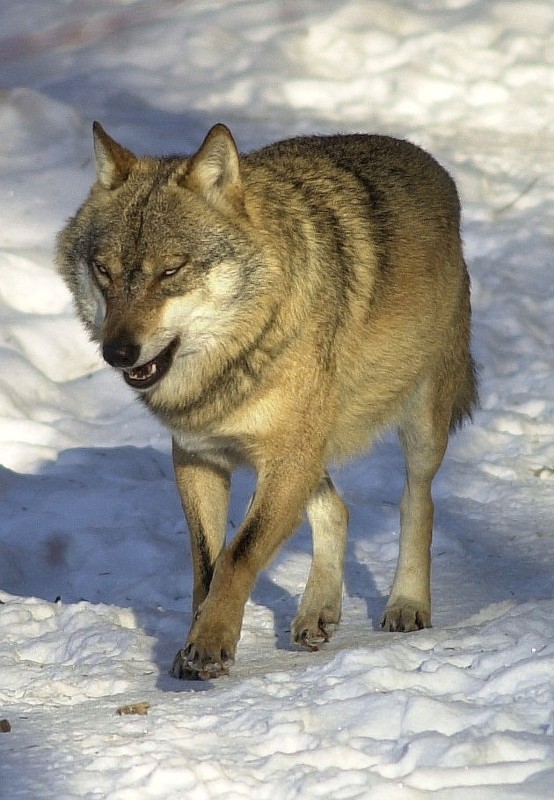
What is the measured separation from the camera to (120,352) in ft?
14.2

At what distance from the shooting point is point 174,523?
665cm

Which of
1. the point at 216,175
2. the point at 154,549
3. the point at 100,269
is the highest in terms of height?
the point at 216,175

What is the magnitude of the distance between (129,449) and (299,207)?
2.78 metres

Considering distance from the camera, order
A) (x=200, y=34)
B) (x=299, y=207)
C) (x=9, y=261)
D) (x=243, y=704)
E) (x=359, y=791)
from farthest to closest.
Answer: (x=200, y=34), (x=9, y=261), (x=299, y=207), (x=243, y=704), (x=359, y=791)

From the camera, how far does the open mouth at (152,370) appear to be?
15.0 feet

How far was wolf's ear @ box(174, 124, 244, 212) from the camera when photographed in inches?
185

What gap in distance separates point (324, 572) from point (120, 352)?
172cm

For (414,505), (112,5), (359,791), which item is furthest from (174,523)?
(112,5)

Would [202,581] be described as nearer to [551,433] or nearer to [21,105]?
[551,433]

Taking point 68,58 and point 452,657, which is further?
point 68,58

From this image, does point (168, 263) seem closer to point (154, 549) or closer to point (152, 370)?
point (152, 370)

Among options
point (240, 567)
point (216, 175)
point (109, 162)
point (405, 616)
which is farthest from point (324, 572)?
point (109, 162)

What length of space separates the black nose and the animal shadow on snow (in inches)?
51.2

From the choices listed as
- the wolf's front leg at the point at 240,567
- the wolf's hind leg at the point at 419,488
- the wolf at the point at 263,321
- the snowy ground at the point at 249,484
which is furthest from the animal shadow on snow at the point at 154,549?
the wolf's front leg at the point at 240,567
